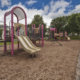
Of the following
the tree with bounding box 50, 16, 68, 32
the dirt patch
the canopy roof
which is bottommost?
the dirt patch

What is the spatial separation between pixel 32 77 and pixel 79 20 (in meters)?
25.1

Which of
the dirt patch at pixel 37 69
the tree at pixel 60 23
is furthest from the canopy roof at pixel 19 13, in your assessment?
the tree at pixel 60 23

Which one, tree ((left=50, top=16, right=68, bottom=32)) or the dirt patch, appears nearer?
the dirt patch

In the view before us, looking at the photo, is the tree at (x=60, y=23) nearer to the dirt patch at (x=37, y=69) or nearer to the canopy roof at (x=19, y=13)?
the canopy roof at (x=19, y=13)

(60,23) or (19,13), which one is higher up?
(60,23)

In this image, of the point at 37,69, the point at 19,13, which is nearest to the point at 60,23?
the point at 19,13

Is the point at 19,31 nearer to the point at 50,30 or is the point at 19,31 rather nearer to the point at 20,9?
the point at 20,9

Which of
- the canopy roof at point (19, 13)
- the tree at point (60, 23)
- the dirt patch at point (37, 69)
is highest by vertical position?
the tree at point (60, 23)

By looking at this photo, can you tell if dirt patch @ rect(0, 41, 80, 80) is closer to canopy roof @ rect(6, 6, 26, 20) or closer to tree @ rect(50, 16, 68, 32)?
canopy roof @ rect(6, 6, 26, 20)

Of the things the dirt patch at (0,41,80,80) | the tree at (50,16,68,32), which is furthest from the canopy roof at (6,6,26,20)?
the tree at (50,16,68,32)

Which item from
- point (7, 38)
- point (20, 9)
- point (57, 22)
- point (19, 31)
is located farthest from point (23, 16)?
point (57, 22)

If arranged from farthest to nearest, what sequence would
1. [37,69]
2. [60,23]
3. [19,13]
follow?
[60,23] → [19,13] → [37,69]

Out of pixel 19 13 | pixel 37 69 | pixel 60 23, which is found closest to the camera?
pixel 37 69

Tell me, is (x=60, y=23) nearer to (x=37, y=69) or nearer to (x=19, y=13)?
(x=19, y=13)
